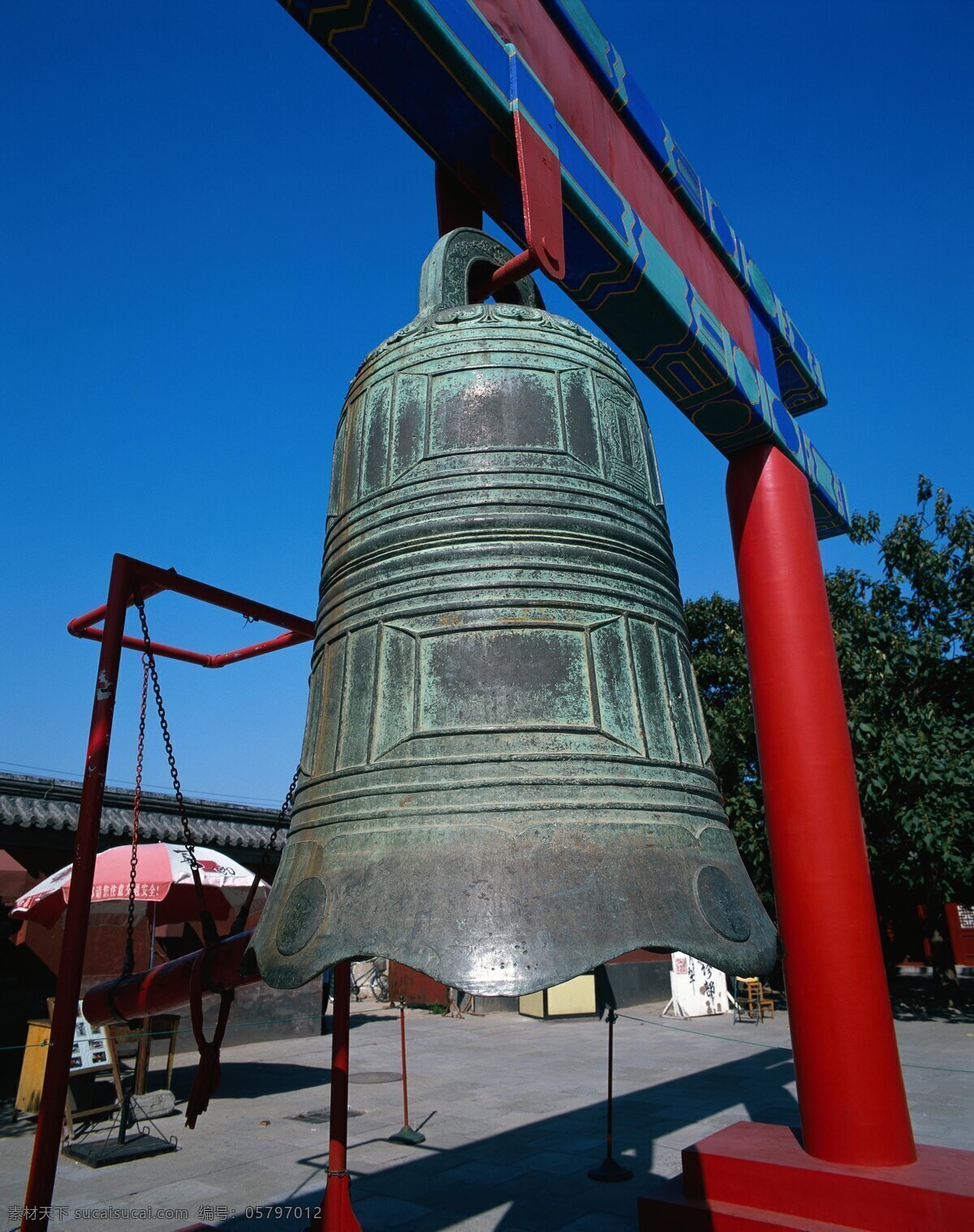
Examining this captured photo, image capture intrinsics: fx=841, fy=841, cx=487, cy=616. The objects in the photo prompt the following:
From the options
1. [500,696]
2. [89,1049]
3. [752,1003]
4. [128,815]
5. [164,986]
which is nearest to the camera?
[500,696]

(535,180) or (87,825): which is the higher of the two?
(535,180)

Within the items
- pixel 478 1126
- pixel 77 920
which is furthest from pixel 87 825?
pixel 478 1126

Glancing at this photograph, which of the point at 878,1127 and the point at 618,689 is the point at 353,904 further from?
the point at 878,1127

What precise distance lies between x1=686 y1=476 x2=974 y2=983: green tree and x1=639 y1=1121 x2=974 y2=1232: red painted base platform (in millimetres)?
7711

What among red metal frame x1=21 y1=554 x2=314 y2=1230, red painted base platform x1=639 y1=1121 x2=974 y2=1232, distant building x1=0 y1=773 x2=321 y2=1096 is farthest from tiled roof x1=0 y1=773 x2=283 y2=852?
red painted base platform x1=639 y1=1121 x2=974 y2=1232

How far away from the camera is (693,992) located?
14.8 metres

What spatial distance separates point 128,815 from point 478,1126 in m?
6.82

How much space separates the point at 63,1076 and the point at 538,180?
354 cm

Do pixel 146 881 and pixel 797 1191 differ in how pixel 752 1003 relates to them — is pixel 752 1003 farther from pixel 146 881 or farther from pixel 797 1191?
pixel 797 1191

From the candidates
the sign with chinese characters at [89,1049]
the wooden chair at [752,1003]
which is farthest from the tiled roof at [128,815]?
the wooden chair at [752,1003]

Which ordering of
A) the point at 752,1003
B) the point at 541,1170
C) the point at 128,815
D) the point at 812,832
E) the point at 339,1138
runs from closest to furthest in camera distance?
the point at 339,1138 < the point at 812,832 < the point at 541,1170 < the point at 128,815 < the point at 752,1003

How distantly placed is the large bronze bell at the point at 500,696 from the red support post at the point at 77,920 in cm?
167

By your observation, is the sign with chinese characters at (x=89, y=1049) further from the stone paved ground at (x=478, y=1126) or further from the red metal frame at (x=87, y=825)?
the red metal frame at (x=87, y=825)

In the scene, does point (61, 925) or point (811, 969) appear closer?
point (811, 969)
